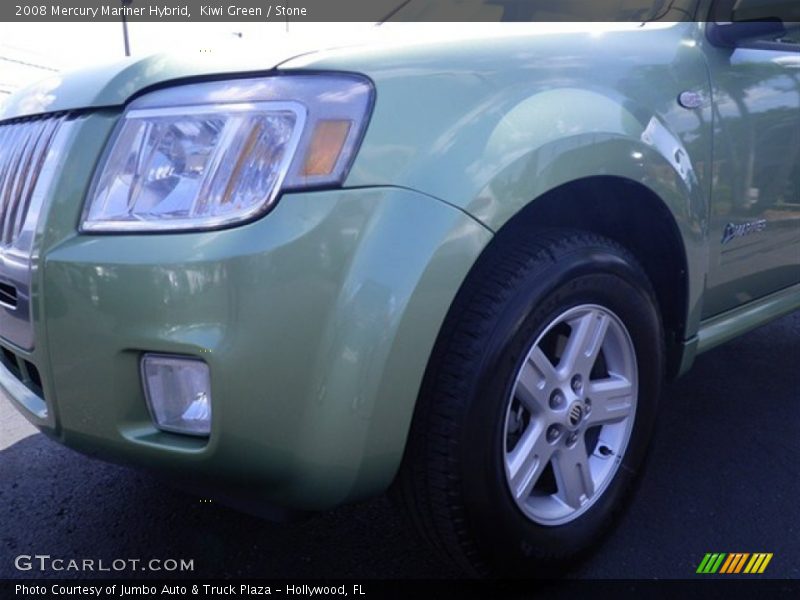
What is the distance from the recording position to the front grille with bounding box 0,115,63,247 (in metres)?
1.63

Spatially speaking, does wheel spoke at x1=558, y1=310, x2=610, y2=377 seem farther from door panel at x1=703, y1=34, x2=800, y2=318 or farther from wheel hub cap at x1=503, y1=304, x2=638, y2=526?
door panel at x1=703, y1=34, x2=800, y2=318

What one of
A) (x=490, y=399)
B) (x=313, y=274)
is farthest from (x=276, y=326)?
(x=490, y=399)

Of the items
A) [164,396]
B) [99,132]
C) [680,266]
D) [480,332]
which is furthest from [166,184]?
[680,266]

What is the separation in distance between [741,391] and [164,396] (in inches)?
107

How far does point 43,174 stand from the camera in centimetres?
158

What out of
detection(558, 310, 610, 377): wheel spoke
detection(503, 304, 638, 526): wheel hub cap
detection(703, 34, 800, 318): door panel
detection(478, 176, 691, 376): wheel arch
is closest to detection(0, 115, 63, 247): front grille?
detection(478, 176, 691, 376): wheel arch

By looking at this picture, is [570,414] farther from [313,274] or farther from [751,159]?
[751,159]

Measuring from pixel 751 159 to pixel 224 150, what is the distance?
1667 millimetres

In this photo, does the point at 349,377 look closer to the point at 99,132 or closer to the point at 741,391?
the point at 99,132

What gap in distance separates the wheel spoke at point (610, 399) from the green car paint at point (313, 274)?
22.8 inches

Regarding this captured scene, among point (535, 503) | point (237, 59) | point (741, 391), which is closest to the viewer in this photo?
point (237, 59)

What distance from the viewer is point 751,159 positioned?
2.27 metres

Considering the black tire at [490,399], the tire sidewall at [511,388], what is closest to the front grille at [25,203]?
the black tire at [490,399]

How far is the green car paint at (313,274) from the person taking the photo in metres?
1.37
